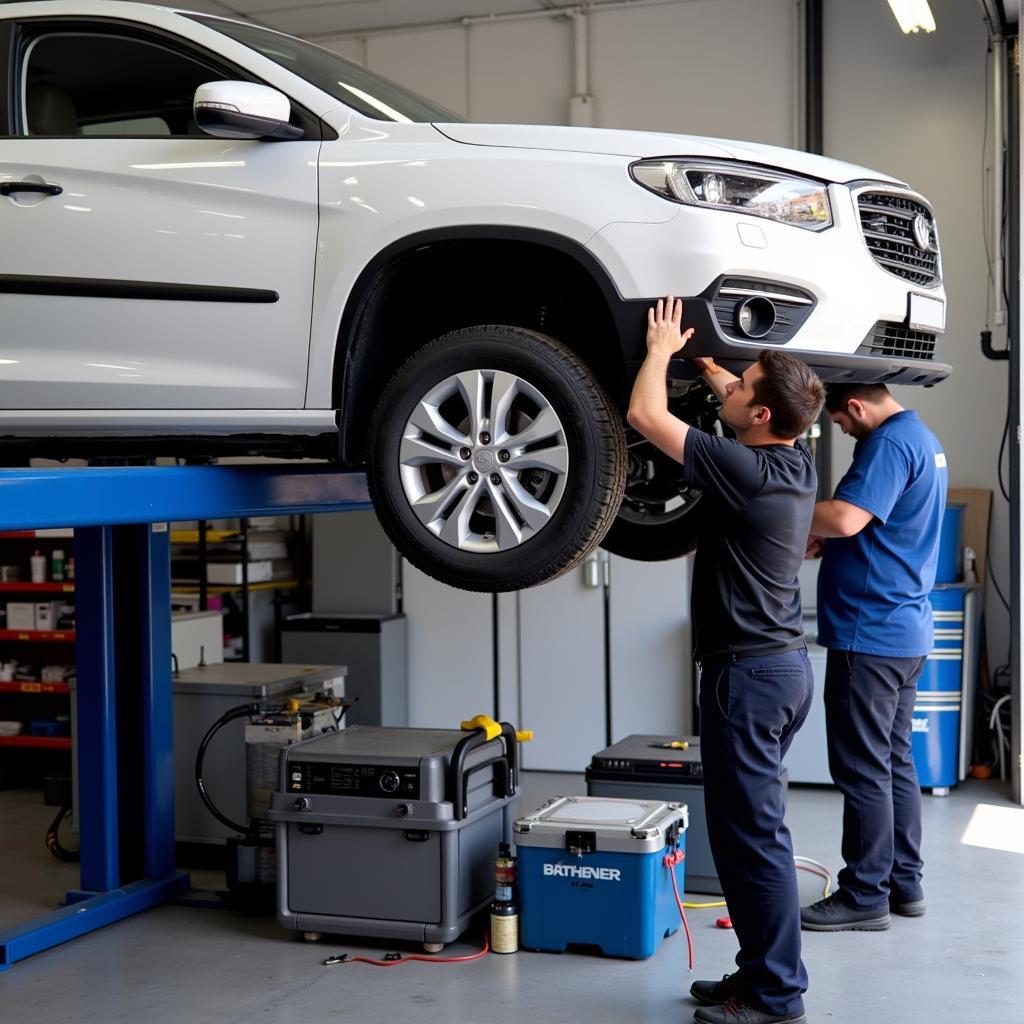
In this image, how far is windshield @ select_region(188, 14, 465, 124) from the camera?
9.39 feet

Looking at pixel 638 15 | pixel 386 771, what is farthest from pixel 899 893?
pixel 638 15

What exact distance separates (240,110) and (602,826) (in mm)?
2249

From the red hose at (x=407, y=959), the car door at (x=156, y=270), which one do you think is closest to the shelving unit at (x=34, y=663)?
the red hose at (x=407, y=959)

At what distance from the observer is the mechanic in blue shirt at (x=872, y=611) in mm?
3727

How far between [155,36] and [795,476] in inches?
69.2

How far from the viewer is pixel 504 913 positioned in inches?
149

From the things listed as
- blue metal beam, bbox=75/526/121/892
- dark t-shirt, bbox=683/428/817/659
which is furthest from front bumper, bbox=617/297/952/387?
blue metal beam, bbox=75/526/121/892

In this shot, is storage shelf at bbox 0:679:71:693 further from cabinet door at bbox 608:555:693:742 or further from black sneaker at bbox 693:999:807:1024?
black sneaker at bbox 693:999:807:1024

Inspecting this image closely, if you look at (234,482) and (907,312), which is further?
(234,482)

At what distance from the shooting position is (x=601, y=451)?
2.55m

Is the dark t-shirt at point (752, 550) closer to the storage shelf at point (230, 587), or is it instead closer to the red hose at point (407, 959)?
the red hose at point (407, 959)

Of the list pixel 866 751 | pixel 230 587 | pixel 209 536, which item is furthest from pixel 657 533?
pixel 209 536

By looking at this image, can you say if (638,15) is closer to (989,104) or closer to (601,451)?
(989,104)

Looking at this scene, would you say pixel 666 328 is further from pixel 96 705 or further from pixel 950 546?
pixel 950 546
